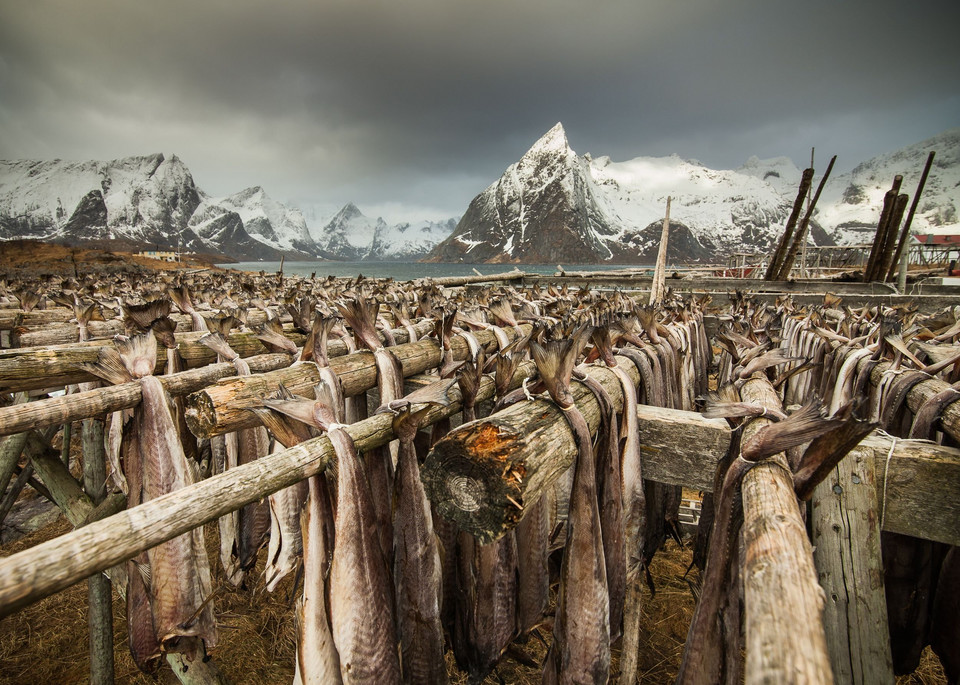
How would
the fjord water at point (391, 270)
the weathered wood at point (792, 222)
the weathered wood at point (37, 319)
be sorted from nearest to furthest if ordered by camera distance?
the weathered wood at point (37, 319)
the weathered wood at point (792, 222)
the fjord water at point (391, 270)

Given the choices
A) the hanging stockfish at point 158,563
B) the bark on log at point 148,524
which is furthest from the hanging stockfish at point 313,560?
the hanging stockfish at point 158,563

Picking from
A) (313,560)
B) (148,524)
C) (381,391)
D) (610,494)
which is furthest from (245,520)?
(610,494)

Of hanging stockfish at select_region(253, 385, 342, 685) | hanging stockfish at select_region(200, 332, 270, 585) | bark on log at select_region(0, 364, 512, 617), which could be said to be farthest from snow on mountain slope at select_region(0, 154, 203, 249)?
bark on log at select_region(0, 364, 512, 617)

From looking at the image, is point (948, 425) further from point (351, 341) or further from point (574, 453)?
point (351, 341)

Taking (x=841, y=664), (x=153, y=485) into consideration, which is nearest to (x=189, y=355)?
(x=153, y=485)

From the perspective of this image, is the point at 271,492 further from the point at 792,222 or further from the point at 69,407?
the point at 792,222

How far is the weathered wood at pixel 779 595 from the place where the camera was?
694mm

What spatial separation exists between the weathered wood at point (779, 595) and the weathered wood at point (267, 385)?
1.46 metres

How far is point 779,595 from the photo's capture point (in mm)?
781

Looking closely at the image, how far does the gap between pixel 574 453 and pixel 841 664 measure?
1.31 m

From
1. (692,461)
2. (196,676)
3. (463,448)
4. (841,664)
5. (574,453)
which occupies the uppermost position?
(463,448)

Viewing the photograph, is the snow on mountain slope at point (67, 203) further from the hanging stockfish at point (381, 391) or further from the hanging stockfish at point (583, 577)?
the hanging stockfish at point (583, 577)

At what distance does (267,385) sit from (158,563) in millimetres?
756

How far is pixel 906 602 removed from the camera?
181 cm
